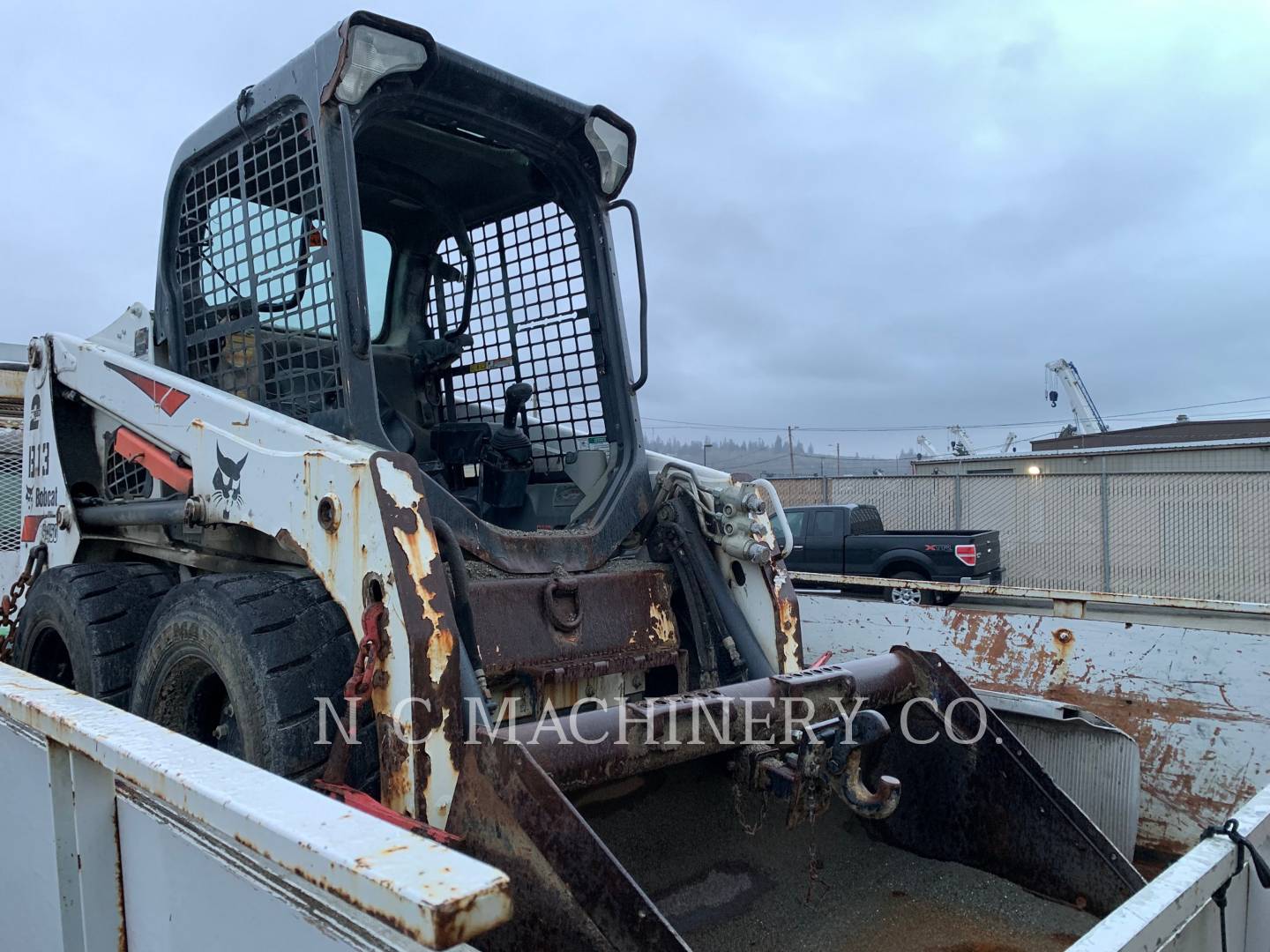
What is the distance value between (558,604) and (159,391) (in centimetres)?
161

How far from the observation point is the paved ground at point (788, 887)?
283cm

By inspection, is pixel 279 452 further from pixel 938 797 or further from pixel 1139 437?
pixel 1139 437

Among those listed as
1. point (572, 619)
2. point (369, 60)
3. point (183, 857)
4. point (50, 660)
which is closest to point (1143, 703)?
point (572, 619)

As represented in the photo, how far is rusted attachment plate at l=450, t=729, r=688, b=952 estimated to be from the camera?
6.60ft

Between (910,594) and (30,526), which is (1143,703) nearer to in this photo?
(30,526)

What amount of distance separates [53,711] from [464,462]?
2214mm

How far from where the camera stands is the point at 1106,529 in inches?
648

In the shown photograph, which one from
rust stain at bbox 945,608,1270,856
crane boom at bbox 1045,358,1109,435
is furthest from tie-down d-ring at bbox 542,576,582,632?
crane boom at bbox 1045,358,1109,435

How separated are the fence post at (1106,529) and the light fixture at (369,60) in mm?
15646

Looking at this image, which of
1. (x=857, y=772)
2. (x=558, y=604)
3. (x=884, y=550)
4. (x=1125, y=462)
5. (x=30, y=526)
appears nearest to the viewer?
(x=857, y=772)

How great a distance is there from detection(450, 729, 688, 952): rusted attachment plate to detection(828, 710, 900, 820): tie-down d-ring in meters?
0.83

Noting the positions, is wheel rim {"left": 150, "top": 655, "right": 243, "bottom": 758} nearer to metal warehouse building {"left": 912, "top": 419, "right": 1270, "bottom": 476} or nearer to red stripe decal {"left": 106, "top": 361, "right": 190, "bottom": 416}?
red stripe decal {"left": 106, "top": 361, "right": 190, "bottom": 416}

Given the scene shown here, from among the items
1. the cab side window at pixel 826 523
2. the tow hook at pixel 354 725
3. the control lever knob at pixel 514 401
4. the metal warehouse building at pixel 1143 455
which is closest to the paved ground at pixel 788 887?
the tow hook at pixel 354 725

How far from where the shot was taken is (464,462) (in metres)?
4.17
